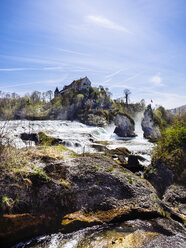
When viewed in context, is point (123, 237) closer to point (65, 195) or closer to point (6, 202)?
point (65, 195)

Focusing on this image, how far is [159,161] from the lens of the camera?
309 inches

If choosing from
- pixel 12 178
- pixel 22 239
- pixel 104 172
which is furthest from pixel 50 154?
pixel 22 239

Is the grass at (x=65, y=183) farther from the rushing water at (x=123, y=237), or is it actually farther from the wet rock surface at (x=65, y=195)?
the rushing water at (x=123, y=237)

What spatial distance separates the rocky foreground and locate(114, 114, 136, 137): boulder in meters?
26.1

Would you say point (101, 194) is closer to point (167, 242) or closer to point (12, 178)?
point (167, 242)

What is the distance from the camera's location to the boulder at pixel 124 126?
30281 millimetres

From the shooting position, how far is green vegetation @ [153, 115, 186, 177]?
7.17m

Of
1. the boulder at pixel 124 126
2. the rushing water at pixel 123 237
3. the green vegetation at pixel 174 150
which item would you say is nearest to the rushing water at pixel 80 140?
the boulder at pixel 124 126

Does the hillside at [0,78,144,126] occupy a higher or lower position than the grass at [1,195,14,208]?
higher

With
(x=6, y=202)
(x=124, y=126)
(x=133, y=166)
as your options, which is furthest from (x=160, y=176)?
(x=124, y=126)

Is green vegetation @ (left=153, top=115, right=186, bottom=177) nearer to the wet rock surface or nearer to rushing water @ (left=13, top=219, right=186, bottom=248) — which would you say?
the wet rock surface

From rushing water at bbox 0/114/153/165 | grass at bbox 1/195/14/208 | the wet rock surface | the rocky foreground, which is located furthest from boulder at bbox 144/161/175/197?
grass at bbox 1/195/14/208

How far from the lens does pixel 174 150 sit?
7574 millimetres

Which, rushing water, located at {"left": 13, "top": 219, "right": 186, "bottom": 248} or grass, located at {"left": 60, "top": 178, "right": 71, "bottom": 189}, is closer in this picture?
rushing water, located at {"left": 13, "top": 219, "right": 186, "bottom": 248}
